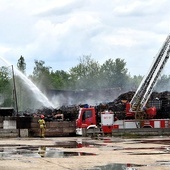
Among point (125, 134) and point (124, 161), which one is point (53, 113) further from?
point (124, 161)

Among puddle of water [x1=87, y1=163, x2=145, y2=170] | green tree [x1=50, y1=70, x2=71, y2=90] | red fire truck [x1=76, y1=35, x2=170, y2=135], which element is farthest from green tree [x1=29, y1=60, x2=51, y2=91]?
puddle of water [x1=87, y1=163, x2=145, y2=170]

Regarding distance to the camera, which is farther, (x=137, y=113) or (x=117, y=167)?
(x=137, y=113)

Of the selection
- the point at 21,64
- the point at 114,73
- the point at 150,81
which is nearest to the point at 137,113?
the point at 150,81

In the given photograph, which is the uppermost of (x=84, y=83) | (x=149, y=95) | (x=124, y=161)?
(x=84, y=83)

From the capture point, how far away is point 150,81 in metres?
36.8

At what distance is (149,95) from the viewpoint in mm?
36500

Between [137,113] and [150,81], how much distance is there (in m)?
2.85

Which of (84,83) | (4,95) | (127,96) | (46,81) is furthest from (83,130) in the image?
(84,83)

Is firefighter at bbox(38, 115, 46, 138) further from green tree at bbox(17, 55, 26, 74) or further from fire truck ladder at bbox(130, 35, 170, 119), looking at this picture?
green tree at bbox(17, 55, 26, 74)

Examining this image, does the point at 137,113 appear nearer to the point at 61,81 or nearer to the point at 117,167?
the point at 117,167

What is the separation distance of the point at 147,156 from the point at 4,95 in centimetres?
7347

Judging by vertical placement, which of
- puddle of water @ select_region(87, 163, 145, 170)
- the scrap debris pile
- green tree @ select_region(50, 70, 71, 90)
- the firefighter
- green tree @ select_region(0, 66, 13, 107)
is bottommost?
puddle of water @ select_region(87, 163, 145, 170)

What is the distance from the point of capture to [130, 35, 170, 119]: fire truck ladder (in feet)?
118

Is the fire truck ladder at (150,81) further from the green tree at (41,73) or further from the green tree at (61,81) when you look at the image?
the green tree at (61,81)
